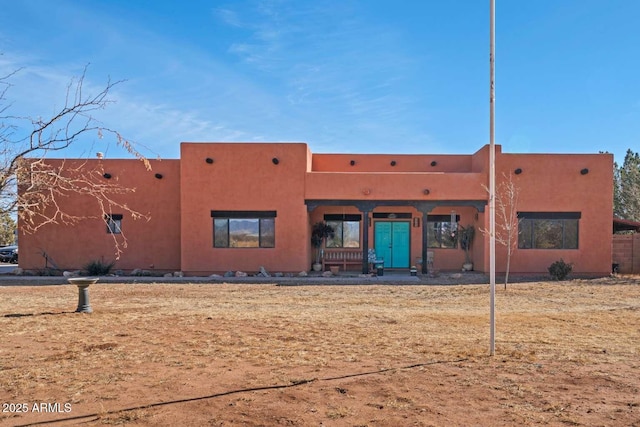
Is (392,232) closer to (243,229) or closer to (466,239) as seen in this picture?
(466,239)

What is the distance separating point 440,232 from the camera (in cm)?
2053

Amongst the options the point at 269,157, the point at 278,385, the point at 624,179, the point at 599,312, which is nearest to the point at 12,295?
the point at 269,157

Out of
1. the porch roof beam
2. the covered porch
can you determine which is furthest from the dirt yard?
the covered porch

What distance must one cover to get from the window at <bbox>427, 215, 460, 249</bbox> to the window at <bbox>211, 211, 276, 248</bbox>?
23.1 ft

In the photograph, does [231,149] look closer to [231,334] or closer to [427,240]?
[427,240]

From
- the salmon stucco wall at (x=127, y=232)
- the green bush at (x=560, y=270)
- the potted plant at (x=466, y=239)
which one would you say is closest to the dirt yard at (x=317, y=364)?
the green bush at (x=560, y=270)

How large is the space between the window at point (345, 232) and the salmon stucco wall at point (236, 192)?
2425mm

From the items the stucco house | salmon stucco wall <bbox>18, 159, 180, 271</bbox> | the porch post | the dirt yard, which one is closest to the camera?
the dirt yard

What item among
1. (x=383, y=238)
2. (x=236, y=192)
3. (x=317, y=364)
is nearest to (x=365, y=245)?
(x=383, y=238)

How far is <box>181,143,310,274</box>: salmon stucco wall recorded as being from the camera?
18.5m

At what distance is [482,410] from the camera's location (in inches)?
168

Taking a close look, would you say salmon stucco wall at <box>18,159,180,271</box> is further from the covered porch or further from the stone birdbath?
the stone birdbath

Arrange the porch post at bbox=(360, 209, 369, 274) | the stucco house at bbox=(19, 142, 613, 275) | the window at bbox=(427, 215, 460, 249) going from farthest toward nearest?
the window at bbox=(427, 215, 460, 249) → the porch post at bbox=(360, 209, 369, 274) → the stucco house at bbox=(19, 142, 613, 275)

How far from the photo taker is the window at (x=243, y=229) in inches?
730
